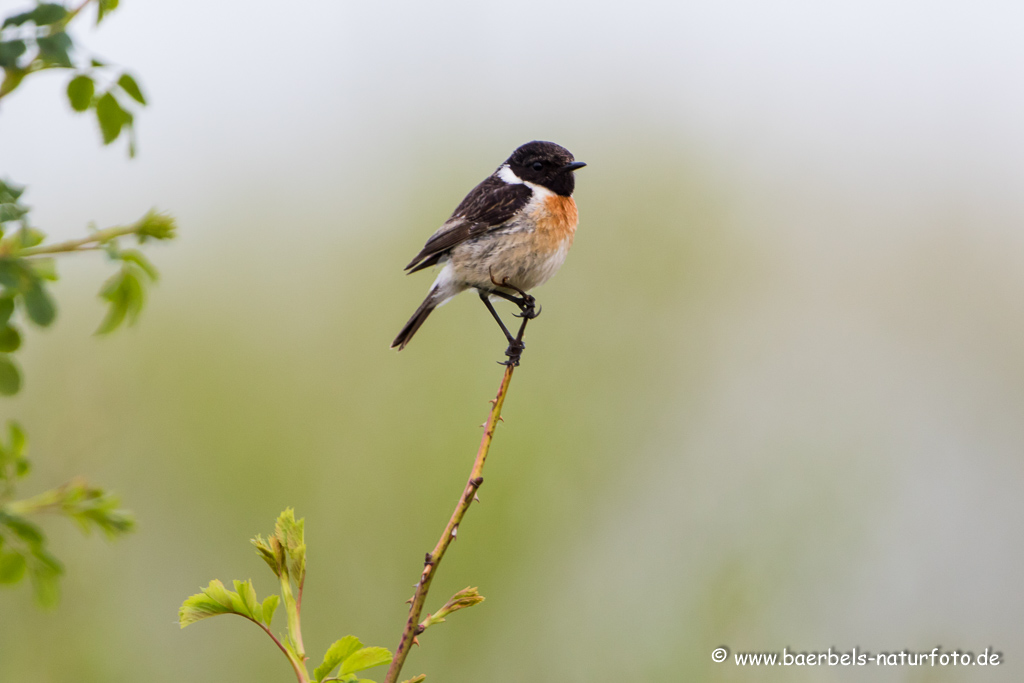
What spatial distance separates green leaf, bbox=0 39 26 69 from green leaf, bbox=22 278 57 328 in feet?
1.06

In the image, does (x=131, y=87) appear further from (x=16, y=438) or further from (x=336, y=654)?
(x=336, y=654)

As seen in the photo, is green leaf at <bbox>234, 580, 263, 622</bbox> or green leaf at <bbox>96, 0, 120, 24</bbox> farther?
green leaf at <bbox>96, 0, 120, 24</bbox>

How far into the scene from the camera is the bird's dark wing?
4.93 m

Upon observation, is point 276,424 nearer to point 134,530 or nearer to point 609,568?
point 609,568

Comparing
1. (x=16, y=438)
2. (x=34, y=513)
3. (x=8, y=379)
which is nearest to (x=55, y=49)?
(x=8, y=379)

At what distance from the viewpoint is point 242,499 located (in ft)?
26.6

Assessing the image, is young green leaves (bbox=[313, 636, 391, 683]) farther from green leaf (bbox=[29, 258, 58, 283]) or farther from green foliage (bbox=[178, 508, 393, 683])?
green leaf (bbox=[29, 258, 58, 283])

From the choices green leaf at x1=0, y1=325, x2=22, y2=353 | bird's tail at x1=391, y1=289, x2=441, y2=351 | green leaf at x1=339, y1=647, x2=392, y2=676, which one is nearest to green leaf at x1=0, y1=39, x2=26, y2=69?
green leaf at x1=0, y1=325, x2=22, y2=353

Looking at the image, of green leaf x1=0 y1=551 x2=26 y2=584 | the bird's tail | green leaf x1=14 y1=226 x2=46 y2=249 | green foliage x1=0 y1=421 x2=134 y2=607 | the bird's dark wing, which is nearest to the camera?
green leaf x1=14 y1=226 x2=46 y2=249

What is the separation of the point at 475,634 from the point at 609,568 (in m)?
1.38

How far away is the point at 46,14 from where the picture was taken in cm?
125

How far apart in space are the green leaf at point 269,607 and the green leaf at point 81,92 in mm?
875

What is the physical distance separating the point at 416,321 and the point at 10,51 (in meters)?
4.19

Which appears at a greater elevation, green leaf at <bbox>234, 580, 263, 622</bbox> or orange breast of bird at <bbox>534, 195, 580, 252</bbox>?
orange breast of bird at <bbox>534, 195, 580, 252</bbox>
